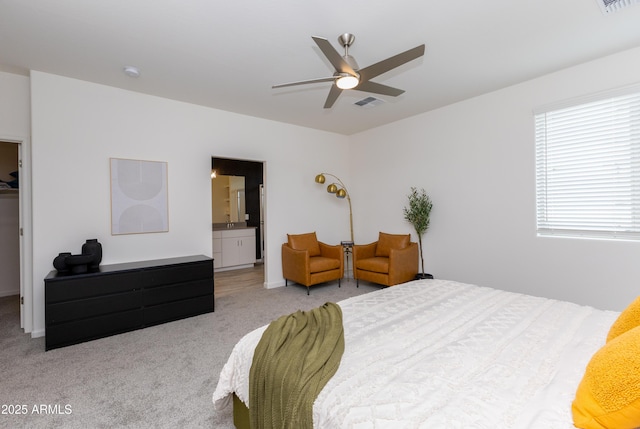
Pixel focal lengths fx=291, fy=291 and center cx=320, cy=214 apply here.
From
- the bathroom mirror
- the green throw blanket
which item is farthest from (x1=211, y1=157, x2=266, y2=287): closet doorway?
the green throw blanket

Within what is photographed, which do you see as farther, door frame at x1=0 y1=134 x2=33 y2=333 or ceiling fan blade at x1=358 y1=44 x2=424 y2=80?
door frame at x1=0 y1=134 x2=33 y2=333

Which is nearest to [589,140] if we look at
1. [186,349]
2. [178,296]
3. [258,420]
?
[258,420]

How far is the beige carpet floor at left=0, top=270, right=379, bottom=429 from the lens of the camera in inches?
73.1

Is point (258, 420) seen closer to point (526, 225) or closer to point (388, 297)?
point (388, 297)

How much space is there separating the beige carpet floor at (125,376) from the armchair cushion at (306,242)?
4.74ft

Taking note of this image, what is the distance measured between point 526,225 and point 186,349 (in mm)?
4028

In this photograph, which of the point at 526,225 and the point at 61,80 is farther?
the point at 526,225

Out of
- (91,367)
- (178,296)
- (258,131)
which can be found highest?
(258,131)

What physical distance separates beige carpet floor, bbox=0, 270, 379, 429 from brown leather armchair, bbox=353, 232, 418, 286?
1610 millimetres

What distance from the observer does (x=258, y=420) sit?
4.32 ft

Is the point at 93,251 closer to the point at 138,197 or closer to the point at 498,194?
the point at 138,197

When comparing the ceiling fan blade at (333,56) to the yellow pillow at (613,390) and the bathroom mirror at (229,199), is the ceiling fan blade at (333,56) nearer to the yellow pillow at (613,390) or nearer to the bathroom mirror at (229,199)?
the yellow pillow at (613,390)

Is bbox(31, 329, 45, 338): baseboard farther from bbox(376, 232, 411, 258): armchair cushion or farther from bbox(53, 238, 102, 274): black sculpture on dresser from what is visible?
bbox(376, 232, 411, 258): armchair cushion

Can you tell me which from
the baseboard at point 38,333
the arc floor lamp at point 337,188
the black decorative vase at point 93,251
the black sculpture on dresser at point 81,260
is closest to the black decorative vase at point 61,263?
the black sculpture on dresser at point 81,260
